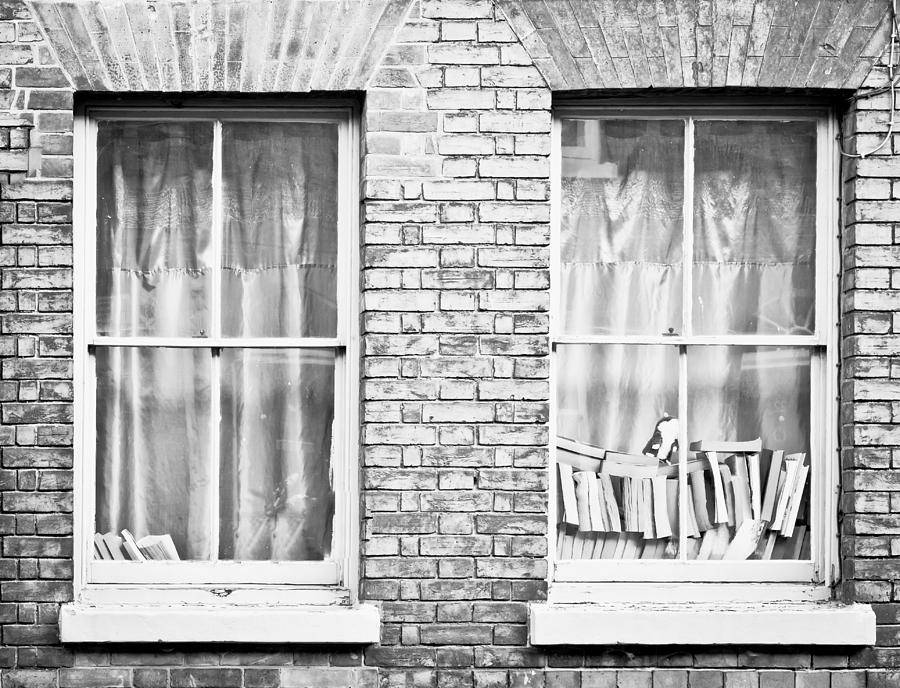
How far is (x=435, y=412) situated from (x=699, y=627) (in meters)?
1.23

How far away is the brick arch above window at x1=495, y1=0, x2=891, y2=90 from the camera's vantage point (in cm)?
402

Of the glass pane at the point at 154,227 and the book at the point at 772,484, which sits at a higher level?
the glass pane at the point at 154,227

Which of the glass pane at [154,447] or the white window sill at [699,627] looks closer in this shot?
the white window sill at [699,627]

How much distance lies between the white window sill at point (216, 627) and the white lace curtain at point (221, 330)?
1.06ft

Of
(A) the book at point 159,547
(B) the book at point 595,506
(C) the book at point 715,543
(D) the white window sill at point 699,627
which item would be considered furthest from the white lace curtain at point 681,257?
(A) the book at point 159,547

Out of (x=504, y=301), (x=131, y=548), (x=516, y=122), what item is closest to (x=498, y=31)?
(x=516, y=122)

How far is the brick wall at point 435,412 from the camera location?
4016 millimetres

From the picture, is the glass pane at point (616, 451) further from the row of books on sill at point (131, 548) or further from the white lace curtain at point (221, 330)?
the row of books on sill at point (131, 548)

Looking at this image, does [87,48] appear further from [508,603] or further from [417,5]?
[508,603]

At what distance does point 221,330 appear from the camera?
422cm

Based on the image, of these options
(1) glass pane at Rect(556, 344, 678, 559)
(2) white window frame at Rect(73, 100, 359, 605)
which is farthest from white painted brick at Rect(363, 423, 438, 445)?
(1) glass pane at Rect(556, 344, 678, 559)

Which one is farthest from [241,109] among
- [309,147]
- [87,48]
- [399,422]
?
[399,422]

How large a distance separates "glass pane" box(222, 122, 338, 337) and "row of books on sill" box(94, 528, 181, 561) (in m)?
0.84

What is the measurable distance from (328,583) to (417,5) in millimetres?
2196
